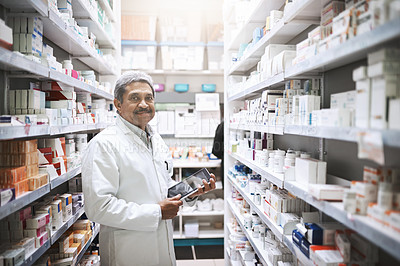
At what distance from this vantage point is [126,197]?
6.40 feet

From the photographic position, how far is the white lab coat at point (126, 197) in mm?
1802

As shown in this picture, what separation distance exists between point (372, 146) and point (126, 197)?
156 centimetres

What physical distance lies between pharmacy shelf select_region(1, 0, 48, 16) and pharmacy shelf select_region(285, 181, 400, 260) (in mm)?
1763

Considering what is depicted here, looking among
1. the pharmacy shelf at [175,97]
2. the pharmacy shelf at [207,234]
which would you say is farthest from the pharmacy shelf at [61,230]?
the pharmacy shelf at [175,97]

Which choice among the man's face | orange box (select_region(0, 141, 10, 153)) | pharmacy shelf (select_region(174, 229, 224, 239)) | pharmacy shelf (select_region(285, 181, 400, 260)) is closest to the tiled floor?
pharmacy shelf (select_region(174, 229, 224, 239))

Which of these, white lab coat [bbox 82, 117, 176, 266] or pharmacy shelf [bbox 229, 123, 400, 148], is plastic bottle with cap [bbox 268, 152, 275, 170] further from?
white lab coat [bbox 82, 117, 176, 266]

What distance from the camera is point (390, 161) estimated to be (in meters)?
1.19

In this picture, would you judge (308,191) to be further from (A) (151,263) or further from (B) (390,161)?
(A) (151,263)

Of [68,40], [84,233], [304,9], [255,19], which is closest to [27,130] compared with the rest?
[68,40]

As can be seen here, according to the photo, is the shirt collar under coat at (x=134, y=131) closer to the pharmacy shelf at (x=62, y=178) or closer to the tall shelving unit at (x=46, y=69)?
the tall shelving unit at (x=46, y=69)

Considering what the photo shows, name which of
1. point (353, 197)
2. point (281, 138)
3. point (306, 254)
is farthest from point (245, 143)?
point (353, 197)

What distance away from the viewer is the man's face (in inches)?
81.2

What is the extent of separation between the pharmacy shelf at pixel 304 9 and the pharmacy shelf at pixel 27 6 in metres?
1.44

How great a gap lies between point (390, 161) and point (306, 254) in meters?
0.61
